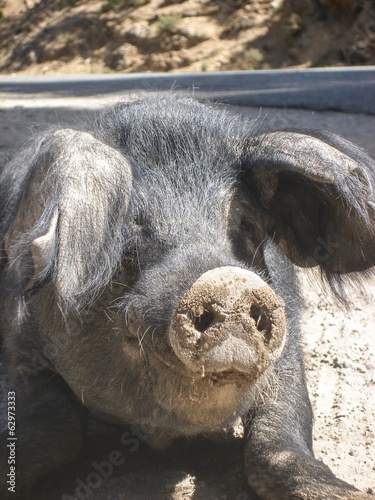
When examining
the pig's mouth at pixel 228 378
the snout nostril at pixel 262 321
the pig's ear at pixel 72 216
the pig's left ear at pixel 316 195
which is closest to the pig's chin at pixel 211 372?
the pig's mouth at pixel 228 378

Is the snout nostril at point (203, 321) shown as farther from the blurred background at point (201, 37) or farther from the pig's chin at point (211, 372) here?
the blurred background at point (201, 37)

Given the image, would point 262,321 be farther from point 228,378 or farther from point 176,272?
point 176,272

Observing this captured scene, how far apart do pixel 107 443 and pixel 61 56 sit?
19430 millimetres

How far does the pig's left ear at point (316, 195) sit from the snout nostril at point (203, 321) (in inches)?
31.0

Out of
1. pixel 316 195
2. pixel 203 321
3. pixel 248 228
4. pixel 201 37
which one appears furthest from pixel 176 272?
pixel 201 37

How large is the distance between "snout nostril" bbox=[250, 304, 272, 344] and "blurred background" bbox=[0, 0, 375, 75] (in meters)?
16.3

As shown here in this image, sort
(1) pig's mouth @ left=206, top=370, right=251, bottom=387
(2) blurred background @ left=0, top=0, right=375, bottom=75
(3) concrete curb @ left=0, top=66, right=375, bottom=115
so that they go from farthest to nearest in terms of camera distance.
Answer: (2) blurred background @ left=0, top=0, right=375, bottom=75 < (3) concrete curb @ left=0, top=66, right=375, bottom=115 < (1) pig's mouth @ left=206, top=370, right=251, bottom=387

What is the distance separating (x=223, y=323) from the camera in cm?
217

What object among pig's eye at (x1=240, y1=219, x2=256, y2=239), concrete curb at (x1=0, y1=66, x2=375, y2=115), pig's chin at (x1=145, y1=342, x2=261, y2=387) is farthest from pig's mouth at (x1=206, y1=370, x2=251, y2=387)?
concrete curb at (x1=0, y1=66, x2=375, y2=115)

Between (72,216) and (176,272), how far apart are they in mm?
359

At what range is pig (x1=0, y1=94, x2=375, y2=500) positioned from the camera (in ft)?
7.74

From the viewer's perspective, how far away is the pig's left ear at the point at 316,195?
9.16 feet

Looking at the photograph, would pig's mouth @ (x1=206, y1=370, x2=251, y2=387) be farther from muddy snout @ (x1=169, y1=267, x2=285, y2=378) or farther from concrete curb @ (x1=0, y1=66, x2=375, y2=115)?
concrete curb @ (x1=0, y1=66, x2=375, y2=115)

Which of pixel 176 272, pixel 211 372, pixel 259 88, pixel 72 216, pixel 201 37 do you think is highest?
pixel 72 216
